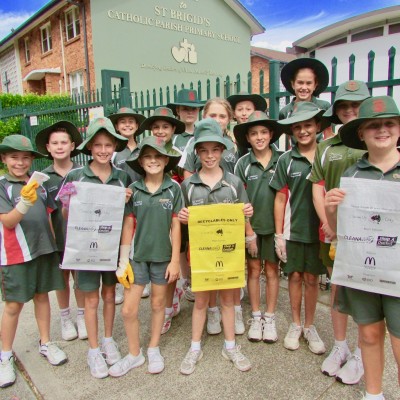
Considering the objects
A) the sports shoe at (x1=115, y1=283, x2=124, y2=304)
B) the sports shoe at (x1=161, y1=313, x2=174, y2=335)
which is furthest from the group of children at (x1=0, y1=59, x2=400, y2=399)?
the sports shoe at (x1=115, y1=283, x2=124, y2=304)

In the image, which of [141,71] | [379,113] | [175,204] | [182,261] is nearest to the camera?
[379,113]

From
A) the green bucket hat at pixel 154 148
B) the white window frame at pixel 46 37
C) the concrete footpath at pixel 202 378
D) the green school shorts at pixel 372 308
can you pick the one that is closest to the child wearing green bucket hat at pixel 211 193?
the concrete footpath at pixel 202 378

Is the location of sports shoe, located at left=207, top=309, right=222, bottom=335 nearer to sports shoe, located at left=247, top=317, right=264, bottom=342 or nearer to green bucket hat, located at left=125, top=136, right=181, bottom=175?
sports shoe, located at left=247, top=317, right=264, bottom=342

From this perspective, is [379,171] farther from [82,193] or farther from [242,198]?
[82,193]

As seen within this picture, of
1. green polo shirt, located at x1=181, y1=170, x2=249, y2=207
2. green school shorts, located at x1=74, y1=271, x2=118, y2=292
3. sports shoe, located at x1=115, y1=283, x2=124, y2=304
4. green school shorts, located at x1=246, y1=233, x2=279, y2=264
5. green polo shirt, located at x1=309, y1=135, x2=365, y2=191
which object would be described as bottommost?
sports shoe, located at x1=115, y1=283, x2=124, y2=304

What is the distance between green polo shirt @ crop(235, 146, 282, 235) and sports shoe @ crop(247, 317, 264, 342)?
87cm

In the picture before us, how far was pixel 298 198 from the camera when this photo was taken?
2936mm

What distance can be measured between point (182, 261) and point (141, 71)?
609 inches

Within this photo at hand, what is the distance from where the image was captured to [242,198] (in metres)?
2.90

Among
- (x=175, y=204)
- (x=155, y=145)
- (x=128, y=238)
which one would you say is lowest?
(x=128, y=238)

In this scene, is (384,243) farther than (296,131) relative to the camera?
No

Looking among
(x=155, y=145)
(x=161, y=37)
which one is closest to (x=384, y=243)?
(x=155, y=145)

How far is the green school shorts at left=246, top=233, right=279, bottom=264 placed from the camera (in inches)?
125

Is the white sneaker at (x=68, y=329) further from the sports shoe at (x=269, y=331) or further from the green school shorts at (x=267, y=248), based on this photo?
the green school shorts at (x=267, y=248)
